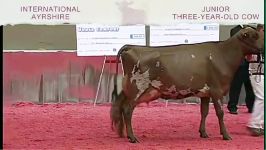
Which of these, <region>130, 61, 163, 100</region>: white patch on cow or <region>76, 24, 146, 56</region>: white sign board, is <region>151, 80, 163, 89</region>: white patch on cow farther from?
<region>76, 24, 146, 56</region>: white sign board

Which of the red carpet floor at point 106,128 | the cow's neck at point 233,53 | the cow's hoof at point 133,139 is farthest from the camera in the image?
the cow's neck at point 233,53

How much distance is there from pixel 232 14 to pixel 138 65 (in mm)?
3036

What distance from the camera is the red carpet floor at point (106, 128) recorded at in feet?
28.7

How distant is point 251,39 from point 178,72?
48.9 inches

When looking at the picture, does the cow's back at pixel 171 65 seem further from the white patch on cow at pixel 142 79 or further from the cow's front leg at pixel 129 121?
the cow's front leg at pixel 129 121

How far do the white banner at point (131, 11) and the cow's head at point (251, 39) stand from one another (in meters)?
3.18

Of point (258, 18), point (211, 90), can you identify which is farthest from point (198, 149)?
point (258, 18)

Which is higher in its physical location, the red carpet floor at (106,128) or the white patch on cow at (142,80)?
the white patch on cow at (142,80)

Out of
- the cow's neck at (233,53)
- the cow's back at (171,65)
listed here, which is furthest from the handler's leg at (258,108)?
the cow's back at (171,65)

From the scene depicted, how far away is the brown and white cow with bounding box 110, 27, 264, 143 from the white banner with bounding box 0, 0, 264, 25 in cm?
279

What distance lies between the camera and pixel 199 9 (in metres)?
6.15

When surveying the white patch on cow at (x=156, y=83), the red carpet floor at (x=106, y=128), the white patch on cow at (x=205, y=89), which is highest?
the white patch on cow at (x=156, y=83)

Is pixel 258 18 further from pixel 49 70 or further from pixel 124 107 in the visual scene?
pixel 49 70

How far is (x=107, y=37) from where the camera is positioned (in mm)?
13672
